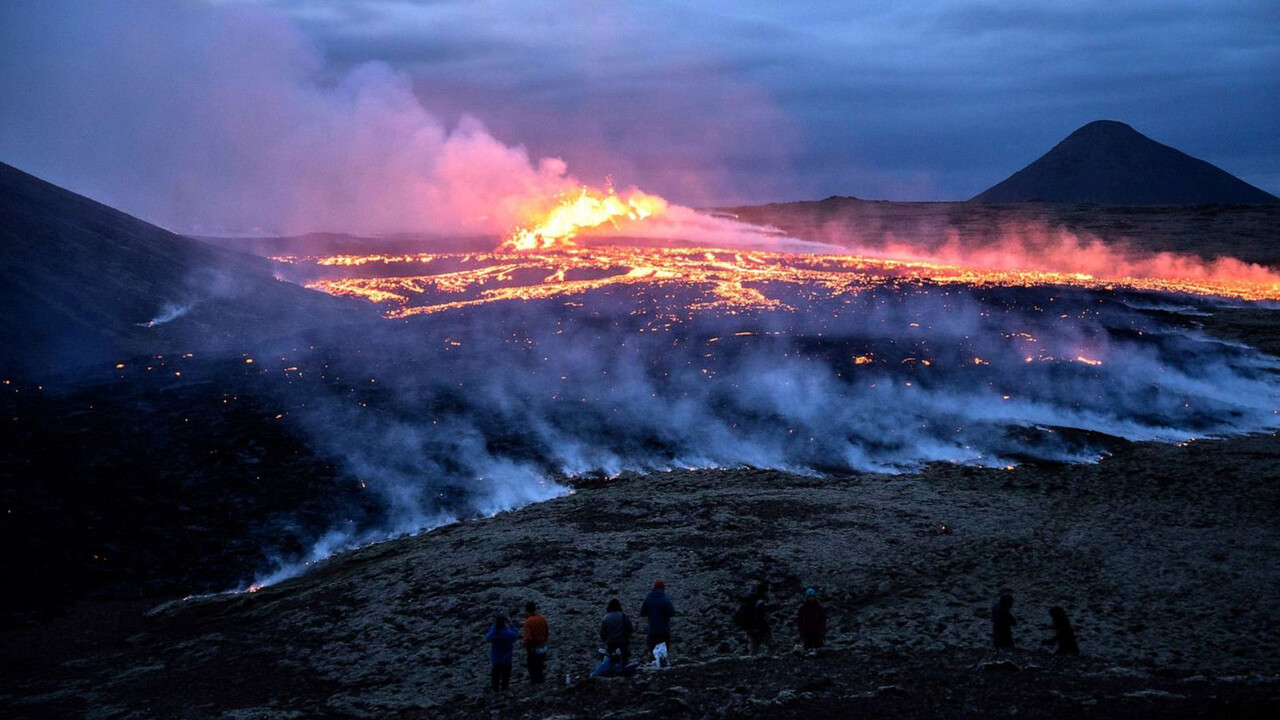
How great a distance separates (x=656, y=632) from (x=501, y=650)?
2.73 meters

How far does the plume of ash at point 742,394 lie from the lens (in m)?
32.0

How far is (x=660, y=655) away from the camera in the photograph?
1602 centimetres

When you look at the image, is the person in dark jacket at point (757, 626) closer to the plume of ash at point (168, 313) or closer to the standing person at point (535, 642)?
the standing person at point (535, 642)

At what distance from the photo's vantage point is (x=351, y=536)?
26.1m

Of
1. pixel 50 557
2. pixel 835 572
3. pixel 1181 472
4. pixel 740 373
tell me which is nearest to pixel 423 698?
pixel 835 572

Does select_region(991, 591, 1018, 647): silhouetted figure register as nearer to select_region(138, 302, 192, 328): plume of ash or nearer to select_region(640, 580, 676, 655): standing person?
select_region(640, 580, 676, 655): standing person

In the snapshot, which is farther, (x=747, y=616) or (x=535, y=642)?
(x=747, y=616)

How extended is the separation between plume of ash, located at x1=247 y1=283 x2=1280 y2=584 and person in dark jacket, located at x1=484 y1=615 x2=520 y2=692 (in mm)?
11476

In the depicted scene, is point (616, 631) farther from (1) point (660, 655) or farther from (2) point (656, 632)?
(1) point (660, 655)

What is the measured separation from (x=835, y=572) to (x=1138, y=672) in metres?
7.52

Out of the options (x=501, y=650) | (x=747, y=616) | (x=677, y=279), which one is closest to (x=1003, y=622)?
(x=747, y=616)

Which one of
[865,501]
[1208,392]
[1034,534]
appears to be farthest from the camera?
[1208,392]

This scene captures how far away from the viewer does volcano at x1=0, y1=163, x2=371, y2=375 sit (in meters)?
42.3

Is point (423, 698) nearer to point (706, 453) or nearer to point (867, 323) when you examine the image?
point (706, 453)
